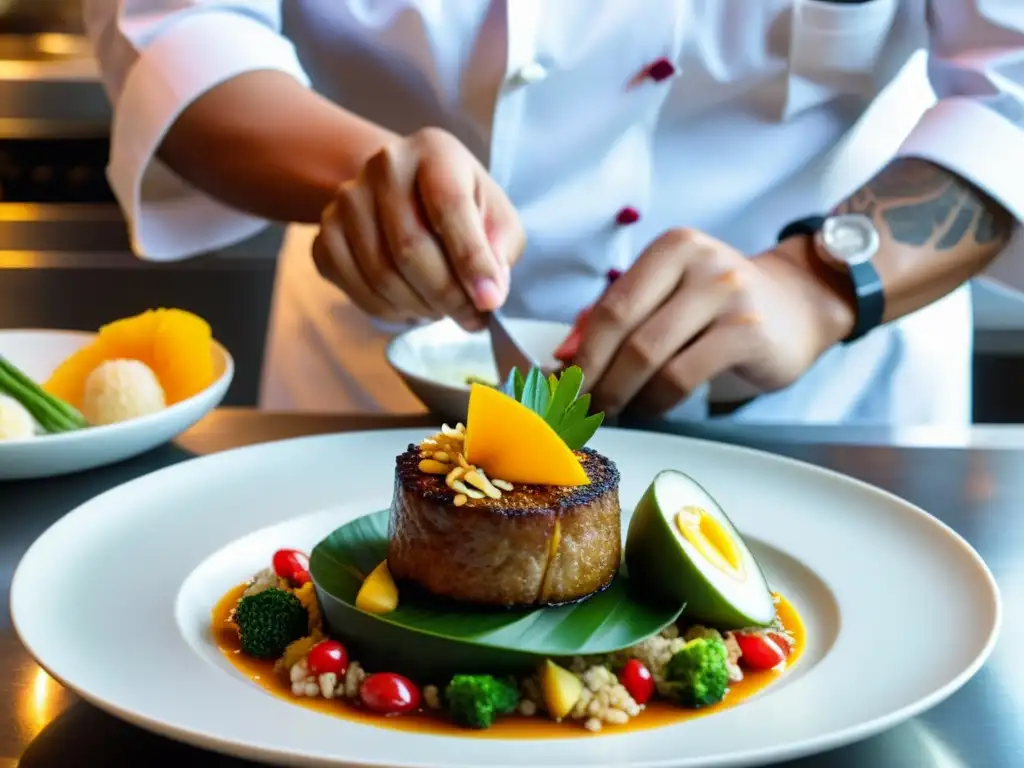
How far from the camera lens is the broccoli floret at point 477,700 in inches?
32.1

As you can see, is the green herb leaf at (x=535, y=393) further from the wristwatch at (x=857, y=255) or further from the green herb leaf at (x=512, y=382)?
the wristwatch at (x=857, y=255)

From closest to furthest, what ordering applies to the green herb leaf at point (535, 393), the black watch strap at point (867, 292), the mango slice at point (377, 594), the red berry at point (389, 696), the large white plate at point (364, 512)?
the large white plate at point (364, 512)
the red berry at point (389, 696)
the mango slice at point (377, 594)
the green herb leaf at point (535, 393)
the black watch strap at point (867, 292)

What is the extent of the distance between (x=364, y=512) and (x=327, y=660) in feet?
1.29

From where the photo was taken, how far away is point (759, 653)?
3.10 feet

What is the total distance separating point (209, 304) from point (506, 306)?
69.5 inches

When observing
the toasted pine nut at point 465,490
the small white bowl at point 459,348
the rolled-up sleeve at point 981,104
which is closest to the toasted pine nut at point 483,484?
the toasted pine nut at point 465,490

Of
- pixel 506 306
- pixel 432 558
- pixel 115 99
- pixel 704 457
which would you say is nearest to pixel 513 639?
pixel 432 558

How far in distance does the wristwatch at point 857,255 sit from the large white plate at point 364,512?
41cm

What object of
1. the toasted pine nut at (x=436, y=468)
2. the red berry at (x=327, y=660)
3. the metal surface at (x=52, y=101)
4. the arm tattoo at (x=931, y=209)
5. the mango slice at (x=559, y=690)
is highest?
the arm tattoo at (x=931, y=209)

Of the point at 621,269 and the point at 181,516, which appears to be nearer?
the point at 181,516

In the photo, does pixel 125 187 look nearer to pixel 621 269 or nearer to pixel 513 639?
pixel 621 269

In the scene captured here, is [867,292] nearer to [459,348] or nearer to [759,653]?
[459,348]

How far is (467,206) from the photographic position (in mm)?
1436

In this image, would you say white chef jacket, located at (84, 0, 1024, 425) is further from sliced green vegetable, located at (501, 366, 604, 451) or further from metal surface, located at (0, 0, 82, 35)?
metal surface, located at (0, 0, 82, 35)
